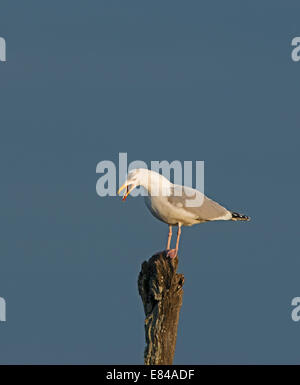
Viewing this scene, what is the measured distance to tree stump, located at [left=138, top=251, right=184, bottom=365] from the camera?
78.1 feet

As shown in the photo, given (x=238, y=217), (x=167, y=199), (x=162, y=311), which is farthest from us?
(x=238, y=217)

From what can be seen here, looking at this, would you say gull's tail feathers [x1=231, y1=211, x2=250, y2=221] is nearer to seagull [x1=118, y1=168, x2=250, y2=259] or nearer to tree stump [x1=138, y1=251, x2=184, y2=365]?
seagull [x1=118, y1=168, x2=250, y2=259]

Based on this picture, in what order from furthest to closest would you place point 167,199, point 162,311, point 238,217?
point 238,217 < point 167,199 < point 162,311

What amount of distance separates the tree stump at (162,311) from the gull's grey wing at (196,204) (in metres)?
2.16

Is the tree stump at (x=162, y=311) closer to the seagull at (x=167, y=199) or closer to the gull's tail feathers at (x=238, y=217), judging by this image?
the seagull at (x=167, y=199)

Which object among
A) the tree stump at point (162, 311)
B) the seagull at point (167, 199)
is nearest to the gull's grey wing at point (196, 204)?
the seagull at point (167, 199)

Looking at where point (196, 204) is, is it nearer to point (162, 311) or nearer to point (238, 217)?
point (238, 217)

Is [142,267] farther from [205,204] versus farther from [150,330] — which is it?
[205,204]

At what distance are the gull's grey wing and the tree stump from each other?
2157 millimetres

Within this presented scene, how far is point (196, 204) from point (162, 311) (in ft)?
9.65

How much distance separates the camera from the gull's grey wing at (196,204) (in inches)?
1023

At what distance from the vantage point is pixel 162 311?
23.8m

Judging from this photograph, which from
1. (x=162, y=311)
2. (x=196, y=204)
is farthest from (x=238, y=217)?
(x=162, y=311)

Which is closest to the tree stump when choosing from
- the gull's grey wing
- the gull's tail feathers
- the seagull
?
the seagull
